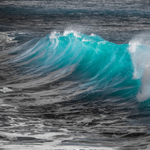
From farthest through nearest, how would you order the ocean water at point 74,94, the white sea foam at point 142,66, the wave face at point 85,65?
the wave face at point 85,65 → the white sea foam at point 142,66 → the ocean water at point 74,94

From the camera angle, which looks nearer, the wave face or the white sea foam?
the white sea foam

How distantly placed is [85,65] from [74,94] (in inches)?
93.5

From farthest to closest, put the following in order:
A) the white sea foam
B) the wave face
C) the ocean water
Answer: the wave face < the white sea foam < the ocean water

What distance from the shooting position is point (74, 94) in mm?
7422

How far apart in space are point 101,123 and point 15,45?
8.62 metres

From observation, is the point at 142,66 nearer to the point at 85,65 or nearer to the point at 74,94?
the point at 74,94

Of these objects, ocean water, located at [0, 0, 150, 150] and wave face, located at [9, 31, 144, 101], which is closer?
ocean water, located at [0, 0, 150, 150]

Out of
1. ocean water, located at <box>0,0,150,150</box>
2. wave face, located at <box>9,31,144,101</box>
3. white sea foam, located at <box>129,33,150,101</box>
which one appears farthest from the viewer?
wave face, located at <box>9,31,144,101</box>

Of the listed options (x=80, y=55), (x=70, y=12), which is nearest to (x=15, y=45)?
(x=80, y=55)

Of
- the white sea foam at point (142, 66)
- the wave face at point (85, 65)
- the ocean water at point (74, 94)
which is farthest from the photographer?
the wave face at point (85, 65)

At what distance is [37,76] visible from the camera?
29.7ft

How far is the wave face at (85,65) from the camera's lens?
7.71 meters

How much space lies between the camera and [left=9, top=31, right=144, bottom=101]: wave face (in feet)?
25.3

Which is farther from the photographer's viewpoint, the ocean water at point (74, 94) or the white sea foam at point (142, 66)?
the white sea foam at point (142, 66)
